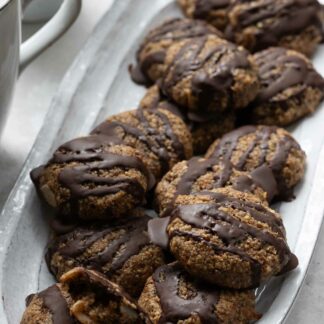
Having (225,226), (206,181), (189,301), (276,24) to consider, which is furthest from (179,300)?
(276,24)

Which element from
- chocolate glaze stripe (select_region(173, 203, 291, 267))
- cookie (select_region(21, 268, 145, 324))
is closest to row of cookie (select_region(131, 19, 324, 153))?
chocolate glaze stripe (select_region(173, 203, 291, 267))

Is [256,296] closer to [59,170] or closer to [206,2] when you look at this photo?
[59,170]

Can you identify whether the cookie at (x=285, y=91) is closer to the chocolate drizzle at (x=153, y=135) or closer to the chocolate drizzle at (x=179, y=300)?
the chocolate drizzle at (x=153, y=135)

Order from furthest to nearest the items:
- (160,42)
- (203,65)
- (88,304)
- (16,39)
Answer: (160,42) < (203,65) < (16,39) < (88,304)

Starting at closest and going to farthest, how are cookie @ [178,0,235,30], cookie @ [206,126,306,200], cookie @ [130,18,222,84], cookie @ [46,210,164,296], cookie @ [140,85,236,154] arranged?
cookie @ [46,210,164,296] < cookie @ [206,126,306,200] < cookie @ [140,85,236,154] < cookie @ [130,18,222,84] < cookie @ [178,0,235,30]

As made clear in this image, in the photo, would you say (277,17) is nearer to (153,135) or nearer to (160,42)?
(160,42)

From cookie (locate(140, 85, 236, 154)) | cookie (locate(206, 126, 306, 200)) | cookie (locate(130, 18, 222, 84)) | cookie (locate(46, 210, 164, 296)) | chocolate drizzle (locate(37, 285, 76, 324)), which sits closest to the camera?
chocolate drizzle (locate(37, 285, 76, 324))

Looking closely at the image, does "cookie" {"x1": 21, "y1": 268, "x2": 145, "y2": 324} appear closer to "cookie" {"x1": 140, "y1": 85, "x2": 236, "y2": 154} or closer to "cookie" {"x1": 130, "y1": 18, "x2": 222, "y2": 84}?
"cookie" {"x1": 140, "y1": 85, "x2": 236, "y2": 154}
